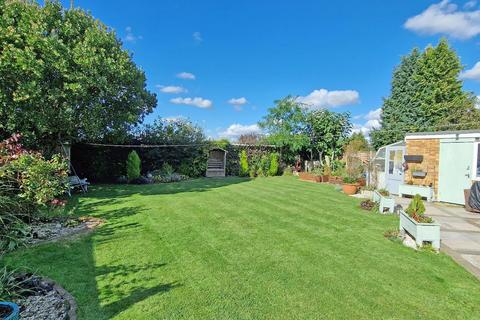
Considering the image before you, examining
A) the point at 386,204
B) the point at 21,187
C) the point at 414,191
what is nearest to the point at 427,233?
the point at 386,204

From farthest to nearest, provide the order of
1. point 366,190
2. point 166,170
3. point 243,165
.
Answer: point 243,165, point 166,170, point 366,190

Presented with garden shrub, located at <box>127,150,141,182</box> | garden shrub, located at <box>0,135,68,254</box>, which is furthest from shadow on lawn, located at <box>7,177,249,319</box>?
garden shrub, located at <box>127,150,141,182</box>

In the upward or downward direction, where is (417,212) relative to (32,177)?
downward

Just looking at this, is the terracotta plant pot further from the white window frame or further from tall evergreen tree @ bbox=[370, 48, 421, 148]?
tall evergreen tree @ bbox=[370, 48, 421, 148]

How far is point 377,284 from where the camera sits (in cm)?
335

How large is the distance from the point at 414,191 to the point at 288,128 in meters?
10.6

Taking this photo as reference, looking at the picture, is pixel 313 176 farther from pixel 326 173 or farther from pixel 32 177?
pixel 32 177

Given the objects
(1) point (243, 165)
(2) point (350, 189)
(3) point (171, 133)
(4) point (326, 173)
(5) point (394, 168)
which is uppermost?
(3) point (171, 133)

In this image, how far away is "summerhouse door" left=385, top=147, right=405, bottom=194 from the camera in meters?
11.1

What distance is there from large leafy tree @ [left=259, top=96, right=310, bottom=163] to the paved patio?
35.4ft

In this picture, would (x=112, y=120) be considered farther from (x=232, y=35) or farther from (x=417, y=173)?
(x=417, y=173)

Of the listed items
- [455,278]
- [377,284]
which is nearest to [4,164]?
[377,284]

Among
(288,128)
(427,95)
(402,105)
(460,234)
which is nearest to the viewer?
(460,234)

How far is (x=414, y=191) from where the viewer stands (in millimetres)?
9852
